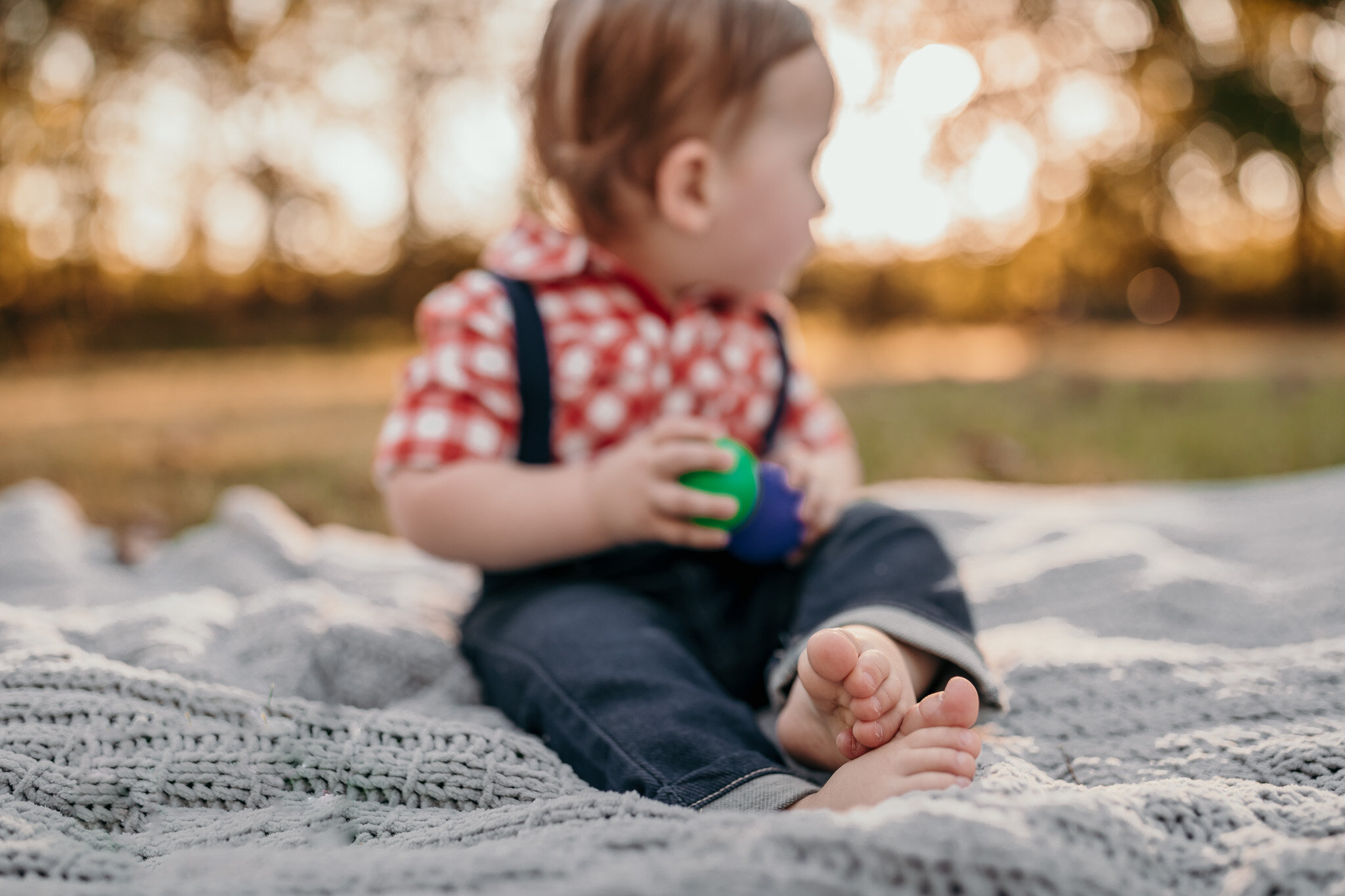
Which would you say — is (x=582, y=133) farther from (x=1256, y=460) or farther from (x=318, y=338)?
(x=318, y=338)

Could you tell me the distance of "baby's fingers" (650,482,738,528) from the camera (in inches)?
41.3

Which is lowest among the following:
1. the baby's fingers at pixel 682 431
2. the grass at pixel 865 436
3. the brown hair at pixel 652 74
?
the grass at pixel 865 436

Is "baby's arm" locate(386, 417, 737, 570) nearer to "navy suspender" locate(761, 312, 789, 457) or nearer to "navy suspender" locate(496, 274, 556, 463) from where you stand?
"navy suspender" locate(496, 274, 556, 463)

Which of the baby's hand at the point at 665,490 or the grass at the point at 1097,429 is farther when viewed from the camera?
the grass at the point at 1097,429

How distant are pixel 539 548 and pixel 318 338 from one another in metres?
7.72

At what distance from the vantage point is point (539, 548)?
1156 millimetres

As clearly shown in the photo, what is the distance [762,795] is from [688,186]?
791 mm

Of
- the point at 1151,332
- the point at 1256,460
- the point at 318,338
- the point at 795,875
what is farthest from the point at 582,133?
the point at 1151,332

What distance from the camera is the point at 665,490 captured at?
106 cm

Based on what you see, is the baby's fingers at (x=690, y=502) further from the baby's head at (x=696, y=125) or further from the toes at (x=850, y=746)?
the baby's head at (x=696, y=125)

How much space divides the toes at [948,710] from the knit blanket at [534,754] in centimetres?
5

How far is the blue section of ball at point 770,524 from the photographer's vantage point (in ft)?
3.70

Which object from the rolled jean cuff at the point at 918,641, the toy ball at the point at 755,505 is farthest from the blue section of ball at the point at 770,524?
the rolled jean cuff at the point at 918,641

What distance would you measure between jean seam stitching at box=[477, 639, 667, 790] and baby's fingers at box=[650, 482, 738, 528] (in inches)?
8.2
